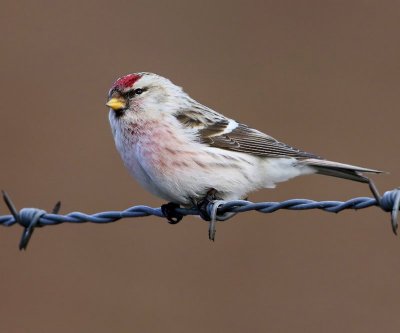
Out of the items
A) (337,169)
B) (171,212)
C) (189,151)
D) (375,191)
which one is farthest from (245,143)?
(375,191)

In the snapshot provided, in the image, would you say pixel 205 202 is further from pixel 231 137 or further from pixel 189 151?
pixel 231 137

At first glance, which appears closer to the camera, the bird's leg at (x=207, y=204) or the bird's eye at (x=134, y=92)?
the bird's leg at (x=207, y=204)

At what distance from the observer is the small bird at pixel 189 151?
5.50 metres

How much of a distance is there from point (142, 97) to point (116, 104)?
6.6 inches

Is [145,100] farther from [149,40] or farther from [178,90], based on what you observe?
[149,40]

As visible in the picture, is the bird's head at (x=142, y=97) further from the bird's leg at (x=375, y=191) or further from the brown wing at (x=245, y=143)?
the bird's leg at (x=375, y=191)

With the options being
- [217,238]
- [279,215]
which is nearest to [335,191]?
[279,215]

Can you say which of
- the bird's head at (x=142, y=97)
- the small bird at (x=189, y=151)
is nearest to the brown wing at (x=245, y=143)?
the small bird at (x=189, y=151)

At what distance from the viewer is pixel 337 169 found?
5.69 m

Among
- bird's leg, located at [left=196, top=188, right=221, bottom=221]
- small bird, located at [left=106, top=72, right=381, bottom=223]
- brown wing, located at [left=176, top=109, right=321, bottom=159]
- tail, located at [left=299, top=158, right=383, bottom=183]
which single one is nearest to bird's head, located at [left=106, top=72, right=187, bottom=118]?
small bird, located at [left=106, top=72, right=381, bottom=223]

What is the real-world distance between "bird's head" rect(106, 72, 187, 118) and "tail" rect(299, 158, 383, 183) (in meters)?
0.83

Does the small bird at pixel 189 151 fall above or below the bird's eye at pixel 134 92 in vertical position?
below

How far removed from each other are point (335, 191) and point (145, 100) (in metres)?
2.99

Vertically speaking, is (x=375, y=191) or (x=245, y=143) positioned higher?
(x=375, y=191)
